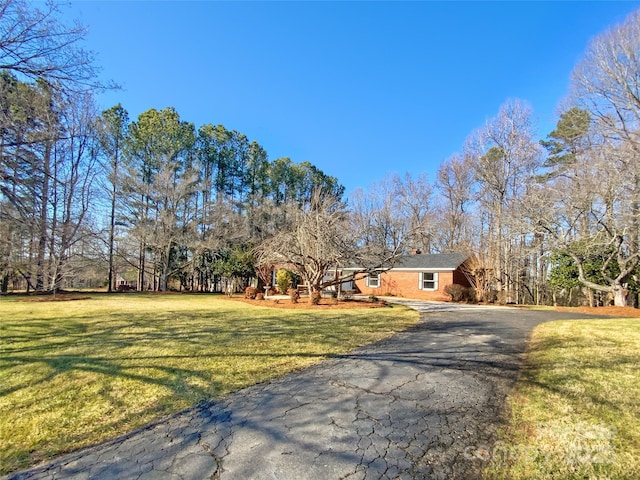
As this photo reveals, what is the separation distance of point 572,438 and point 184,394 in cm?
386

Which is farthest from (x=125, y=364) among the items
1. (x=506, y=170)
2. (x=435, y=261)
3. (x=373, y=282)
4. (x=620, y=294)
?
(x=506, y=170)

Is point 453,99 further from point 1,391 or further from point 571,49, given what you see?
point 1,391

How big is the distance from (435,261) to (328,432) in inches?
796

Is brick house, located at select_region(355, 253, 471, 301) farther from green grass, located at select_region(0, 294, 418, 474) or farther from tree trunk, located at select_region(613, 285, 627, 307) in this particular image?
green grass, located at select_region(0, 294, 418, 474)

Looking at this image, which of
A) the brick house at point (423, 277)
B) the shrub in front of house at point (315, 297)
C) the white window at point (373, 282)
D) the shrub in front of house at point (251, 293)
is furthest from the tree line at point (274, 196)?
the white window at point (373, 282)

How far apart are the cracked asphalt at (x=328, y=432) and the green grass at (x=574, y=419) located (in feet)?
0.71

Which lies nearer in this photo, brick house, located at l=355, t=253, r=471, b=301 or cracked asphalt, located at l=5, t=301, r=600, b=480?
cracked asphalt, located at l=5, t=301, r=600, b=480

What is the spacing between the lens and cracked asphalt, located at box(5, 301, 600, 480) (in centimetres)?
226

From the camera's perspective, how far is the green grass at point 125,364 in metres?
3.05

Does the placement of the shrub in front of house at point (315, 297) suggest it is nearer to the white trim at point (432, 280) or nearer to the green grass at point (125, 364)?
the green grass at point (125, 364)

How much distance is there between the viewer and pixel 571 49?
1276 cm

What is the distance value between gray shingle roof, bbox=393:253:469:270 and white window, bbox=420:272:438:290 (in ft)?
1.49

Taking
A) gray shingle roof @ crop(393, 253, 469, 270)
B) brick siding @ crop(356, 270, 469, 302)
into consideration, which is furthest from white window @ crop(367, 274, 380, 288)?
gray shingle roof @ crop(393, 253, 469, 270)

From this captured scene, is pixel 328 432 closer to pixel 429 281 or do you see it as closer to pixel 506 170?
pixel 429 281
